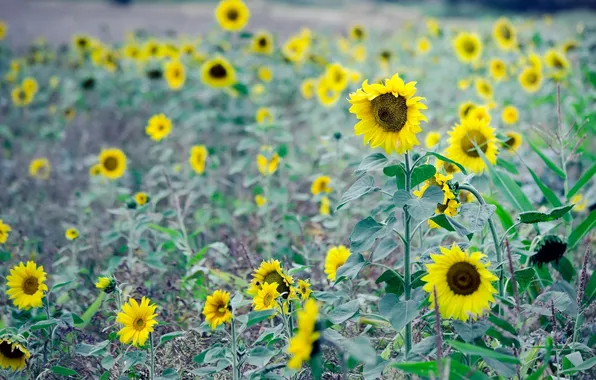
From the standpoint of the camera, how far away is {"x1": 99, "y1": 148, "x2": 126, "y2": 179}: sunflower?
298cm

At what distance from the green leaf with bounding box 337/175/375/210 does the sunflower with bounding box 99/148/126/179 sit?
1627 mm

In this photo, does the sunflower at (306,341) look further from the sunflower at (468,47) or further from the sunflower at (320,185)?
the sunflower at (468,47)

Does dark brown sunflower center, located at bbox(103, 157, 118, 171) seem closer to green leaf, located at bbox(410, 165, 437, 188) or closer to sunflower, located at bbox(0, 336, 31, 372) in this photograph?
sunflower, located at bbox(0, 336, 31, 372)

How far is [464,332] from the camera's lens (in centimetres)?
154

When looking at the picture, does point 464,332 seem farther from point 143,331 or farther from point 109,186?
point 109,186

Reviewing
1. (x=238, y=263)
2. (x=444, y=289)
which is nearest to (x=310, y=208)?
(x=238, y=263)

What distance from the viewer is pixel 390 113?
1610mm

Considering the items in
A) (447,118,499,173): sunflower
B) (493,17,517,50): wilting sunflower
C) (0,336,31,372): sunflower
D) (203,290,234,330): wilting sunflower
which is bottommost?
(0,336,31,372): sunflower

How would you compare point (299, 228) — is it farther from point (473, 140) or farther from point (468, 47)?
point (468, 47)

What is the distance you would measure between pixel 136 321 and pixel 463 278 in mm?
903

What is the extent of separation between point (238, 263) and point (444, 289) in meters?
1.07

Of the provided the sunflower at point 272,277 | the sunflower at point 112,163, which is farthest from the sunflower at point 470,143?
the sunflower at point 112,163

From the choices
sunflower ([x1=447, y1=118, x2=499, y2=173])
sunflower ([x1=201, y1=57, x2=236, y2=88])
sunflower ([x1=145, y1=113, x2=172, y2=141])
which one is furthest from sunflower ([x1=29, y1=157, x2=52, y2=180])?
sunflower ([x1=447, y1=118, x2=499, y2=173])

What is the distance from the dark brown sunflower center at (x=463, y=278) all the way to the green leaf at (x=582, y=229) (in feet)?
2.48
